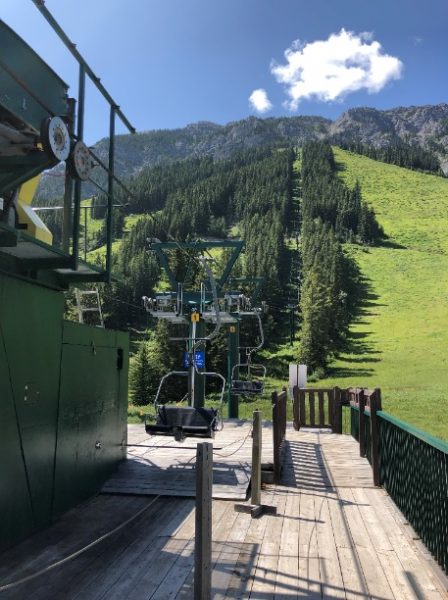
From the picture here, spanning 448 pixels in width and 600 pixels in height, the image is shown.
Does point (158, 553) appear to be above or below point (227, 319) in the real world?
below

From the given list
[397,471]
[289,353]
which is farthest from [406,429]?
[289,353]

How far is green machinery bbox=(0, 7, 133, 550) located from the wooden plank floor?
0.64 m

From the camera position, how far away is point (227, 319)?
1370 centimetres

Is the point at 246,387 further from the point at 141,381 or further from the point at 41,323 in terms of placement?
the point at 141,381

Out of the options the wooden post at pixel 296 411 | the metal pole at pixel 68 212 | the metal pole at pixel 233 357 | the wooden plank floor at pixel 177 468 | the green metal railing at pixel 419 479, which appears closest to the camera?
the green metal railing at pixel 419 479

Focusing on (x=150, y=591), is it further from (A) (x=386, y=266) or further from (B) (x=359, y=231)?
(B) (x=359, y=231)

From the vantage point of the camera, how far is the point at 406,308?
228ft

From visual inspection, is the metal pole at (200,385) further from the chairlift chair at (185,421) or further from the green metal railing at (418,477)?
the green metal railing at (418,477)

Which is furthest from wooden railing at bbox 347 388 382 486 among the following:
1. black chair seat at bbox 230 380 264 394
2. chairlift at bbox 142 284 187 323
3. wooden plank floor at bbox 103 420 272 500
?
chairlift at bbox 142 284 187 323

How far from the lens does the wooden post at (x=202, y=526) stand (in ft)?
10.1

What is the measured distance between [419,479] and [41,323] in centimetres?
391

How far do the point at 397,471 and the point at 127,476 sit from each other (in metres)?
3.52

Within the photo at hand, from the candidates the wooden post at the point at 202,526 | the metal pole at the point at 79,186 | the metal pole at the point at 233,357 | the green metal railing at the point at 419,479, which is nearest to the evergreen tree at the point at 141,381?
the metal pole at the point at 233,357

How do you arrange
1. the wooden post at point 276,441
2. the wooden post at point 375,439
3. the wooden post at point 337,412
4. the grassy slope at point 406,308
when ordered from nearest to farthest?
1. the wooden post at point 375,439
2. the wooden post at point 276,441
3. the wooden post at point 337,412
4. the grassy slope at point 406,308
